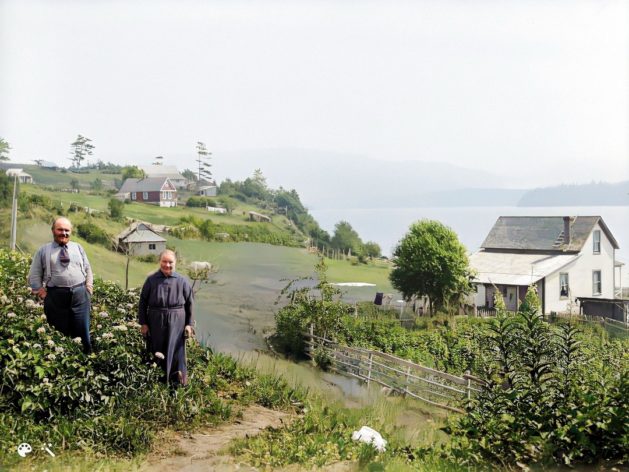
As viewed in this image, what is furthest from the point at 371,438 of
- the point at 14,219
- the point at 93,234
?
the point at 14,219

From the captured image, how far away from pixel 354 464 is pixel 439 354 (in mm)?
2197

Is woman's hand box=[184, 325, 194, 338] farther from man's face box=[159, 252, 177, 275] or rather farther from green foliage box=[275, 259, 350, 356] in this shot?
green foliage box=[275, 259, 350, 356]

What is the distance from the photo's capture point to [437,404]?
21.1ft

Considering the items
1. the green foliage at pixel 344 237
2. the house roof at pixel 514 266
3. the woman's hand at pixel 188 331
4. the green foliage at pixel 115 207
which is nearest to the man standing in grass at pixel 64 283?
the woman's hand at pixel 188 331

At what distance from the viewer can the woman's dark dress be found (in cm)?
588

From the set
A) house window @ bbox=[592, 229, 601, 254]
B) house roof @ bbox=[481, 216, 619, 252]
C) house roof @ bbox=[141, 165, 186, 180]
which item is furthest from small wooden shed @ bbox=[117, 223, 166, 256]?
house window @ bbox=[592, 229, 601, 254]

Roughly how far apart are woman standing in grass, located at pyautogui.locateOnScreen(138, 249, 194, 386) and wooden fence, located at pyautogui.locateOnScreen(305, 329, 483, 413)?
5.01ft

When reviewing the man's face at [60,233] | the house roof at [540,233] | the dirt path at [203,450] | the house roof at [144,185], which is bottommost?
the dirt path at [203,450]

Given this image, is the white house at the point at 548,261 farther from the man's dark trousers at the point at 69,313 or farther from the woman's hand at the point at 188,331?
the man's dark trousers at the point at 69,313

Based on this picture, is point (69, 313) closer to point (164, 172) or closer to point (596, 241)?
point (164, 172)

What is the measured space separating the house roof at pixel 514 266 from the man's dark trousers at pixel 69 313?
361 cm

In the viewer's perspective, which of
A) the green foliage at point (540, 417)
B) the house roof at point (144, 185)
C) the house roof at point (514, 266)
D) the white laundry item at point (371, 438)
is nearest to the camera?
the green foliage at point (540, 417)

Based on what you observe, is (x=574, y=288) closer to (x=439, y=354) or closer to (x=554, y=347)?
(x=554, y=347)

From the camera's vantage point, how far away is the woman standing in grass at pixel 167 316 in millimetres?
5875
